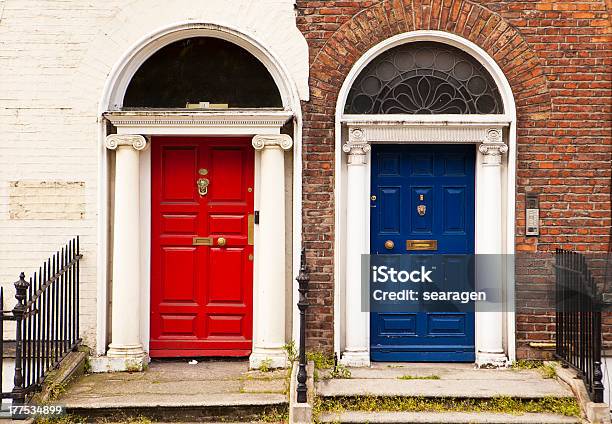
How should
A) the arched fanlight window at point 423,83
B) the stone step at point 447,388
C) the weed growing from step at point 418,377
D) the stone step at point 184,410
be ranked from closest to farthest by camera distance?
the stone step at point 184,410 → the stone step at point 447,388 → the weed growing from step at point 418,377 → the arched fanlight window at point 423,83

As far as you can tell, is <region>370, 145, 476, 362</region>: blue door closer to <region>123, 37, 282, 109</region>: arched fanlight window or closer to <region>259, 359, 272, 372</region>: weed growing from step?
<region>259, 359, 272, 372</region>: weed growing from step

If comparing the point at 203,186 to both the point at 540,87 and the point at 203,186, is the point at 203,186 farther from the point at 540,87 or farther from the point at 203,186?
the point at 540,87

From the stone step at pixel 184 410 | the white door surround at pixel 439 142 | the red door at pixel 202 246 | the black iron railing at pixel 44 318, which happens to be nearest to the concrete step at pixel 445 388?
the stone step at pixel 184 410

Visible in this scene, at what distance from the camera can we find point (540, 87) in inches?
293

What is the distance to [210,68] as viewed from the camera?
770cm

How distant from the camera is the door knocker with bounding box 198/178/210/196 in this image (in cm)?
775

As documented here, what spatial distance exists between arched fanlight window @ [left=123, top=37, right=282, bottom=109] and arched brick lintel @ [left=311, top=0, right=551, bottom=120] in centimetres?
59

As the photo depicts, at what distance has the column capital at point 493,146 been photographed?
7430mm

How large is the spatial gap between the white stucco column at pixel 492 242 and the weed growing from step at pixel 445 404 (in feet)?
3.11

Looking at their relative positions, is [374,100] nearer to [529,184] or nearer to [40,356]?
[529,184]

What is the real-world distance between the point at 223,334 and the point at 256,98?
2.36 meters

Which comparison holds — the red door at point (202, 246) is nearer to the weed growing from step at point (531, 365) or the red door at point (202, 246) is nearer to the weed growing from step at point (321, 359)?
the weed growing from step at point (321, 359)

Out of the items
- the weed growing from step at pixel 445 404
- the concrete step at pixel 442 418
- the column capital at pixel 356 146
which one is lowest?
the concrete step at pixel 442 418

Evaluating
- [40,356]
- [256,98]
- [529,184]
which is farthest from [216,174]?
[529,184]
